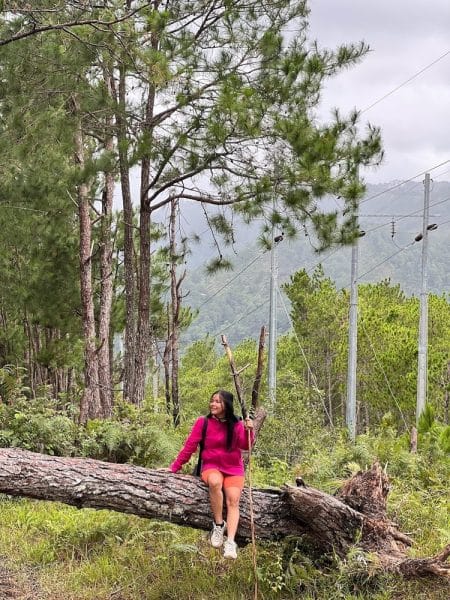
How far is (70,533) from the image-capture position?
6227 mm

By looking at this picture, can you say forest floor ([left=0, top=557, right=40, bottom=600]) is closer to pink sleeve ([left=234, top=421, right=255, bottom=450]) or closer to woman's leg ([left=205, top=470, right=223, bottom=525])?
woman's leg ([left=205, top=470, right=223, bottom=525])

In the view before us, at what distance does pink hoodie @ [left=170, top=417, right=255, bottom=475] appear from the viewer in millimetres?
5148

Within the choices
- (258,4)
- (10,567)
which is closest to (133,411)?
(10,567)

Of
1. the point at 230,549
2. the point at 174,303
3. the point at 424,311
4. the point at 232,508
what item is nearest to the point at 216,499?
the point at 232,508

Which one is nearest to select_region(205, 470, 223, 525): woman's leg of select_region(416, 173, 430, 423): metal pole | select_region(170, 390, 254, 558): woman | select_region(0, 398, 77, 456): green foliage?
select_region(170, 390, 254, 558): woman

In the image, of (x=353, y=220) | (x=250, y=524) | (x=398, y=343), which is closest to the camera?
(x=250, y=524)

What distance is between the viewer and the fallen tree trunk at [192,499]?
4801 mm

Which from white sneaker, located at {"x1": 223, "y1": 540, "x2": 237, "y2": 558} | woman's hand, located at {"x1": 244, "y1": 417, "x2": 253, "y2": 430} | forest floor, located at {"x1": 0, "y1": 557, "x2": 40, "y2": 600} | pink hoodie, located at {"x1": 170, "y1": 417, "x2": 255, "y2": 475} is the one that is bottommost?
forest floor, located at {"x1": 0, "y1": 557, "x2": 40, "y2": 600}

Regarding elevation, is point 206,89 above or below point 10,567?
above

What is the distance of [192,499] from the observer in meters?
5.04

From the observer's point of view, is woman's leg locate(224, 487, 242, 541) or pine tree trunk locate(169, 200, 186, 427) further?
pine tree trunk locate(169, 200, 186, 427)

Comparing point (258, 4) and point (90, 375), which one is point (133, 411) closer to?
point (90, 375)

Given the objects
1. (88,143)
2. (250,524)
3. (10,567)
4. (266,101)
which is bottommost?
(10,567)

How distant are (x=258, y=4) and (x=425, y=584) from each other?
28.3ft
